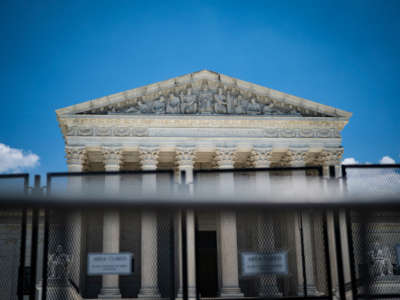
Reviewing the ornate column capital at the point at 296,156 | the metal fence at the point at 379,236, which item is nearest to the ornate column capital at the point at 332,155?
the ornate column capital at the point at 296,156

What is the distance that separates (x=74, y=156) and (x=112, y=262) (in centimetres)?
2599

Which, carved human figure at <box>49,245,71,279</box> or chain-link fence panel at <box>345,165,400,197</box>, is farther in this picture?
chain-link fence panel at <box>345,165,400,197</box>

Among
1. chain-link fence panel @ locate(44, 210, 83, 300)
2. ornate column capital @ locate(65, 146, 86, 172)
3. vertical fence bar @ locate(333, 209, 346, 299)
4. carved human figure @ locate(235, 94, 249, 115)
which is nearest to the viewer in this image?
vertical fence bar @ locate(333, 209, 346, 299)

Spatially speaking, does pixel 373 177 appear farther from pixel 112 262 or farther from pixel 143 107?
pixel 143 107

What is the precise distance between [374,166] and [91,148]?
1066 inches

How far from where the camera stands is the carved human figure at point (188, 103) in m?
35.7

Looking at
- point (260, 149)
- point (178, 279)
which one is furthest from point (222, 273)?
point (260, 149)

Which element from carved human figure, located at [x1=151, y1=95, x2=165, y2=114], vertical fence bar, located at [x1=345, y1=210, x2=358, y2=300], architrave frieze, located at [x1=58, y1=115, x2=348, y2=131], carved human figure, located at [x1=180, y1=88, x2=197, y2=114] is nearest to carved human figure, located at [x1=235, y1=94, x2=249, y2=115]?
architrave frieze, located at [x1=58, y1=115, x2=348, y2=131]

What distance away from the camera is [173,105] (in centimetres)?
3575

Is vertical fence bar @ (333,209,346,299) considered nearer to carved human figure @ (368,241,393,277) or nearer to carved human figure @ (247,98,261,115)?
carved human figure @ (368,241,393,277)

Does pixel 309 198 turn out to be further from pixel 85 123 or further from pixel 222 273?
pixel 85 123

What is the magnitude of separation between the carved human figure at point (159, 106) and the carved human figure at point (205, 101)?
3112mm

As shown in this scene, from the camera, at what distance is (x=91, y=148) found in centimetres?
3409

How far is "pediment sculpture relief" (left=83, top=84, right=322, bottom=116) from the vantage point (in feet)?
116
